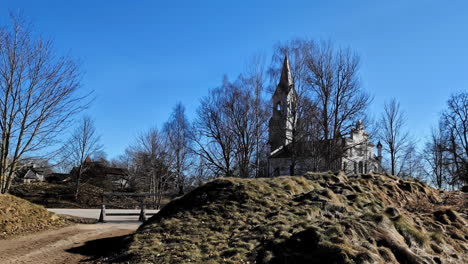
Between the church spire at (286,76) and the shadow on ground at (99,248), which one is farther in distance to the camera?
the church spire at (286,76)

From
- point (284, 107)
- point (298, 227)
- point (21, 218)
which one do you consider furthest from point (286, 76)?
point (21, 218)

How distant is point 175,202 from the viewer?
1099 centimetres

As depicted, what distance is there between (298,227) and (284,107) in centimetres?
1843

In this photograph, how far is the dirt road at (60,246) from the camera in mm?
7863

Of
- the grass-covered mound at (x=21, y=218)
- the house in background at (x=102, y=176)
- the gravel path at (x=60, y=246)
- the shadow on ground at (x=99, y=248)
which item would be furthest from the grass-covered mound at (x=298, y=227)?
the house in background at (x=102, y=176)

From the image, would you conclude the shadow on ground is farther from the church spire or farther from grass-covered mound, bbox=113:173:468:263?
the church spire

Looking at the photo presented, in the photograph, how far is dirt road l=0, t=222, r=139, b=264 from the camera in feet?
25.8

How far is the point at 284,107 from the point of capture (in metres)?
25.1

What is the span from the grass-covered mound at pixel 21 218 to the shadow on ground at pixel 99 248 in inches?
114

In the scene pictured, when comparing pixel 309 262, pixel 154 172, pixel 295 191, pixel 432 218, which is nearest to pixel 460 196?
pixel 432 218

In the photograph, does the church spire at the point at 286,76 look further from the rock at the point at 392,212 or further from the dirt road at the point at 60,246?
the rock at the point at 392,212

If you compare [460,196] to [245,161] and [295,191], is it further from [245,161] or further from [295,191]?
[245,161]

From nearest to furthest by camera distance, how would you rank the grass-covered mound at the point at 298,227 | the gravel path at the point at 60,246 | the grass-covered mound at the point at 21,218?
the grass-covered mound at the point at 298,227
the gravel path at the point at 60,246
the grass-covered mound at the point at 21,218

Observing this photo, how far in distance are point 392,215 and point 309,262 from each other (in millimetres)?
3194
